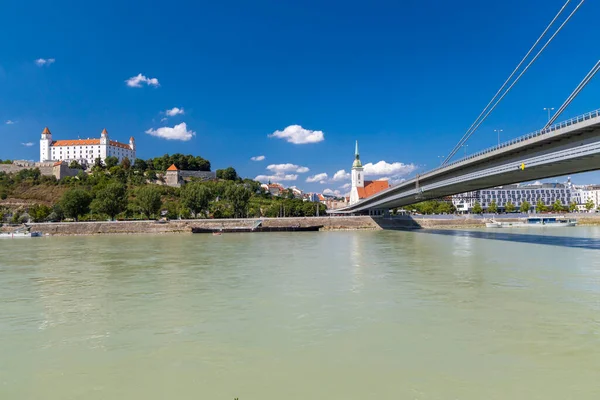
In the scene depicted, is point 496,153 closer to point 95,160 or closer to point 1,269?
point 1,269

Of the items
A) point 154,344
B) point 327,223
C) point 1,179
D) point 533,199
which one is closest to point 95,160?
point 1,179

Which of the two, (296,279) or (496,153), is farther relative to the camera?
(496,153)

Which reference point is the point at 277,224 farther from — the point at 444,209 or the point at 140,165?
the point at 140,165

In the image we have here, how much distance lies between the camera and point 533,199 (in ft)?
389

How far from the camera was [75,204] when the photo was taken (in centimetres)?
5978

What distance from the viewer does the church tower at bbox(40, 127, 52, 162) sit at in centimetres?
10875

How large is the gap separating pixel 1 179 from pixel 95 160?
837 inches

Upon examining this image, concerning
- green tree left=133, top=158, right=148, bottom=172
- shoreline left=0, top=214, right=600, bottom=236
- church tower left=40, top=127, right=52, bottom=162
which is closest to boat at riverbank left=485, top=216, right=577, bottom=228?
shoreline left=0, top=214, right=600, bottom=236

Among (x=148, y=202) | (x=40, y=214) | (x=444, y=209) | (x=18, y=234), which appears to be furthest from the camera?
(x=444, y=209)

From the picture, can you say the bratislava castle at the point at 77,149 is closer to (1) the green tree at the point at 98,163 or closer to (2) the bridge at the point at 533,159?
(1) the green tree at the point at 98,163

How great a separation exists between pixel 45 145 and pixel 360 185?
87.9 m

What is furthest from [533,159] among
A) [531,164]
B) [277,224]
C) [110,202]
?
[110,202]

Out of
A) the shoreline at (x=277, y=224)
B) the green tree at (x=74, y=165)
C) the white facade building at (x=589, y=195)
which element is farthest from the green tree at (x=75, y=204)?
the white facade building at (x=589, y=195)

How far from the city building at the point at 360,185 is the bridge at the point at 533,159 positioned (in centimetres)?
6843
